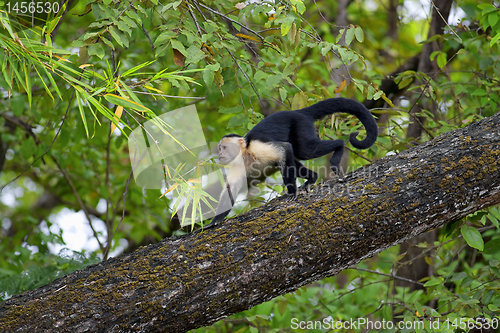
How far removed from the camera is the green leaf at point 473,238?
7.34 ft

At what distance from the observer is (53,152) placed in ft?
12.0

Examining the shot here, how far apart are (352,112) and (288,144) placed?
0.52m

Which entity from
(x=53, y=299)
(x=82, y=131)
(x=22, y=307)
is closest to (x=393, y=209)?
(x=53, y=299)

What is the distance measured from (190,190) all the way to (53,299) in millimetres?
800

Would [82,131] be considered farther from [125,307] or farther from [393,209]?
[393,209]

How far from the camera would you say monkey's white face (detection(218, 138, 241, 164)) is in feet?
8.66

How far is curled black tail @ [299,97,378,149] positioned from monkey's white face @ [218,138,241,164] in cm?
53

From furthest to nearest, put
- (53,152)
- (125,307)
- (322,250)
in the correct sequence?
1. (53,152)
2. (322,250)
3. (125,307)

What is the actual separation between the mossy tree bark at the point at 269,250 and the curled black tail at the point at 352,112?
427 millimetres

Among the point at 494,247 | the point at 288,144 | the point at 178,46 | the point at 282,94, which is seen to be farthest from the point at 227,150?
the point at 494,247

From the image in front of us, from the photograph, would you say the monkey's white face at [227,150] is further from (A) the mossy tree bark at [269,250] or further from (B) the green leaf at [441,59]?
(B) the green leaf at [441,59]

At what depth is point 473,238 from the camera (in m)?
2.25

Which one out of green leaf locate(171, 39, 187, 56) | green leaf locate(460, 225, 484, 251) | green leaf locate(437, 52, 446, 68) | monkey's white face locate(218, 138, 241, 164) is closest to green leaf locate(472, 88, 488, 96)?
green leaf locate(437, 52, 446, 68)

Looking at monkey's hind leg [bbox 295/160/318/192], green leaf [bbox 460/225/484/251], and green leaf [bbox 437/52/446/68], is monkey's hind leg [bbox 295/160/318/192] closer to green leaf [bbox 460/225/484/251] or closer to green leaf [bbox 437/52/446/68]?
green leaf [bbox 460/225/484/251]
